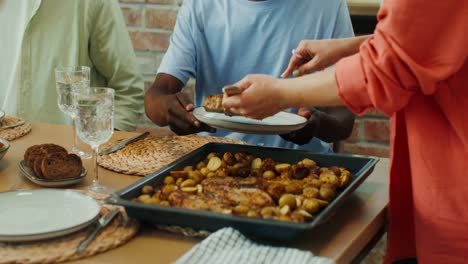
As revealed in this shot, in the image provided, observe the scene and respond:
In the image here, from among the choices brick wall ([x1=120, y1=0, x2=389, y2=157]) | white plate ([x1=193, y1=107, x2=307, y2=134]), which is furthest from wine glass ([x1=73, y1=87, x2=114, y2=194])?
brick wall ([x1=120, y1=0, x2=389, y2=157])

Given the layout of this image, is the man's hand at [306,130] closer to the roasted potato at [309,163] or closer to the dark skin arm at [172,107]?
the dark skin arm at [172,107]

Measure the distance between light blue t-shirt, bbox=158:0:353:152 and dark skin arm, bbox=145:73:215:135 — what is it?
36 millimetres

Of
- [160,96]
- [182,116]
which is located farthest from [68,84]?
[160,96]

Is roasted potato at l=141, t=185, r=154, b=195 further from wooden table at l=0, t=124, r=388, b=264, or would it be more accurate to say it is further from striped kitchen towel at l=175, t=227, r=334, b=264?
striped kitchen towel at l=175, t=227, r=334, b=264

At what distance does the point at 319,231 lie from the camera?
3.75ft

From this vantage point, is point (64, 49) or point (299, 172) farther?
point (64, 49)

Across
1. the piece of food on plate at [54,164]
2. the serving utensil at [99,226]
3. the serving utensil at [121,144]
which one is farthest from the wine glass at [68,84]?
the serving utensil at [99,226]

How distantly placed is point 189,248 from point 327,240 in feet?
0.72

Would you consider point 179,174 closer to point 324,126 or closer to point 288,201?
point 288,201

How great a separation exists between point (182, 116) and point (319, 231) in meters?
0.62

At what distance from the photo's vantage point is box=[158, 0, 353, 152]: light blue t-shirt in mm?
1961

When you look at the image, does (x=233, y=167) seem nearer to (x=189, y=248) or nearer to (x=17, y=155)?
(x=189, y=248)

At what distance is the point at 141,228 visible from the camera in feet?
3.73

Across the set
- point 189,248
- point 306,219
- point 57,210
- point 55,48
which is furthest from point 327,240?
point 55,48
